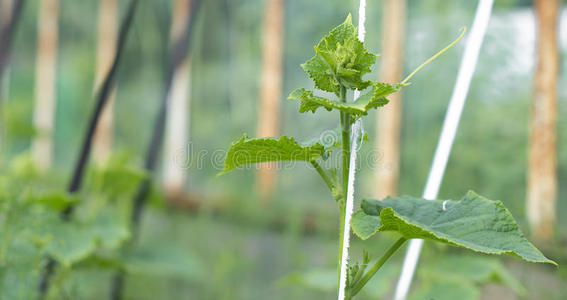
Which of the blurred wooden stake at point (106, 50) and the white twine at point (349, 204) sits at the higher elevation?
the blurred wooden stake at point (106, 50)

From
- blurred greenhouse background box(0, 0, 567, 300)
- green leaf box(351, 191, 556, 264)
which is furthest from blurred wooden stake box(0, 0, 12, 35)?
green leaf box(351, 191, 556, 264)

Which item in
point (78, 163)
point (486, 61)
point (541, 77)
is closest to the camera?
point (78, 163)

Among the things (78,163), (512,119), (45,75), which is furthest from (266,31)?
(45,75)

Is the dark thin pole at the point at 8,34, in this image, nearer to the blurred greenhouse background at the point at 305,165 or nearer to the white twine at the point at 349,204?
the blurred greenhouse background at the point at 305,165

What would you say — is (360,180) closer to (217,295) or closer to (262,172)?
(262,172)

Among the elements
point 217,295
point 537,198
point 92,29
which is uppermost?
point 92,29

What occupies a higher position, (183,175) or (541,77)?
(541,77)

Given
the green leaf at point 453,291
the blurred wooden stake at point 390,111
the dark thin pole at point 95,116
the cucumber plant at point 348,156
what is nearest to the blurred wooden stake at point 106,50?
the blurred wooden stake at point 390,111

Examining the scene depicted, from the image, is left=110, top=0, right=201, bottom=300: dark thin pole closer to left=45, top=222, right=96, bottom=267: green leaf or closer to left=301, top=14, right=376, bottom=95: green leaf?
left=45, top=222, right=96, bottom=267: green leaf
